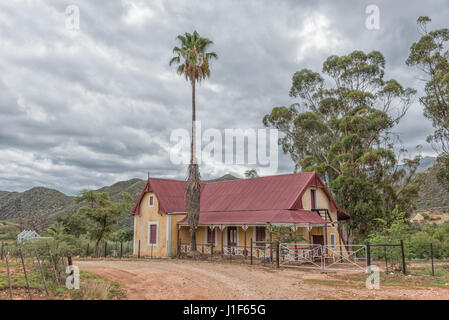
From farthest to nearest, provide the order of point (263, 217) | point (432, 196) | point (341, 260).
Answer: point (432, 196), point (341, 260), point (263, 217)

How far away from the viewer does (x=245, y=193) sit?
28.7m

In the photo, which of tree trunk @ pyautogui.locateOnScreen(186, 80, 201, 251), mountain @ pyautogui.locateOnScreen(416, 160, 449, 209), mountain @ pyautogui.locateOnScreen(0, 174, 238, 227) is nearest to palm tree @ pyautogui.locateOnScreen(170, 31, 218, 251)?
tree trunk @ pyautogui.locateOnScreen(186, 80, 201, 251)

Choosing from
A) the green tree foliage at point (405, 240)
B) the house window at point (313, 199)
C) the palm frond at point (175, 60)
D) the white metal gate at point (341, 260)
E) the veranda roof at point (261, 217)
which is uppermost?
the palm frond at point (175, 60)

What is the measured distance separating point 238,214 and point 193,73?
412 inches

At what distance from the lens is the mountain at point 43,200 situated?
65938mm

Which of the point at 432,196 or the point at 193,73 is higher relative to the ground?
the point at 193,73

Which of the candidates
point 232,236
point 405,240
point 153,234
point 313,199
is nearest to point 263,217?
point 232,236

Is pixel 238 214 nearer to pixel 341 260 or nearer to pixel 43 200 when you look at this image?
pixel 341 260

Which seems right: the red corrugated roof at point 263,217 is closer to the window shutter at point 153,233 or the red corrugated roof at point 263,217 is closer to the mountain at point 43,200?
the window shutter at point 153,233

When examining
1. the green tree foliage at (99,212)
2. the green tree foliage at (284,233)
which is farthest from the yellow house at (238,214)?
the green tree foliage at (99,212)

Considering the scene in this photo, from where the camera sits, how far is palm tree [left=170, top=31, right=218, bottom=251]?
25.8 m

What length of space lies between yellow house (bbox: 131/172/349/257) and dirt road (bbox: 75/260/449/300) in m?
6.77

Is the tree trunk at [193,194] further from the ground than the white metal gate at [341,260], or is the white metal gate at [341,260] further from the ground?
the tree trunk at [193,194]
